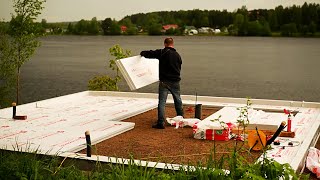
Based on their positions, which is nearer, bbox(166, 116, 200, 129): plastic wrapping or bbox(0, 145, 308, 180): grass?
bbox(0, 145, 308, 180): grass

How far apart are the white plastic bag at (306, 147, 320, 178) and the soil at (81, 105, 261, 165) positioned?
1.90 ft

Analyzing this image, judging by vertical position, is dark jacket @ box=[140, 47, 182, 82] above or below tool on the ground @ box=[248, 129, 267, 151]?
above

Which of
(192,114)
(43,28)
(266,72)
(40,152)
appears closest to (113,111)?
(192,114)

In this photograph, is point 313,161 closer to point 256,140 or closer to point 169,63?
point 256,140

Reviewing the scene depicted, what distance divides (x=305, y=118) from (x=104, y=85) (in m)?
5.83

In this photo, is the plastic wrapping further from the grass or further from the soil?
the grass

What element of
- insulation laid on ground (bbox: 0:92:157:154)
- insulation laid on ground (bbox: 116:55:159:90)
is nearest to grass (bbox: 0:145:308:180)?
insulation laid on ground (bbox: 0:92:157:154)

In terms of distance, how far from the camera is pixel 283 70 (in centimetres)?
4172

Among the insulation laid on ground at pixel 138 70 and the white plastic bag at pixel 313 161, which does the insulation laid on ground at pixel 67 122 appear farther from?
the white plastic bag at pixel 313 161

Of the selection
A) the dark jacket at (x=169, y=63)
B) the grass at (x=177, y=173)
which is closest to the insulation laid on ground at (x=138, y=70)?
the dark jacket at (x=169, y=63)

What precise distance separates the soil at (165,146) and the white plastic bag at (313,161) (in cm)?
58

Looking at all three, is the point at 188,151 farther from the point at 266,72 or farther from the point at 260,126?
the point at 266,72

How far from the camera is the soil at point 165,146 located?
18.6 ft

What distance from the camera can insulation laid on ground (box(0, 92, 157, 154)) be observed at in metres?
6.16
